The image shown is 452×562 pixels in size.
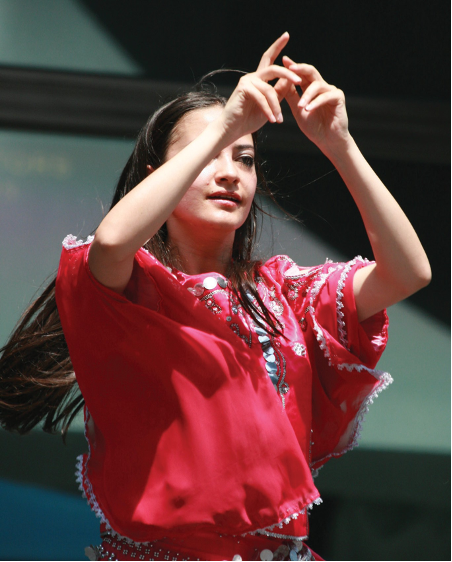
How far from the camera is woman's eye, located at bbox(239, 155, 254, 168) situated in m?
1.01

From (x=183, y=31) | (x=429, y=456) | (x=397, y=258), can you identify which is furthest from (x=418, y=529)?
(x=183, y=31)

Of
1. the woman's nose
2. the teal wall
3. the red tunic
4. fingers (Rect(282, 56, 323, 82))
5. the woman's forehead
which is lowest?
the red tunic

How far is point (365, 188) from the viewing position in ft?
2.85

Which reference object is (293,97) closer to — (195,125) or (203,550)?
(195,125)

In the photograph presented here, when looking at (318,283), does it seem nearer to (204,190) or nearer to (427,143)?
(204,190)

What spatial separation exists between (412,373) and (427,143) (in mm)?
610

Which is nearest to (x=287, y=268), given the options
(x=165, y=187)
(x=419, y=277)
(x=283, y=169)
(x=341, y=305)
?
(x=341, y=305)

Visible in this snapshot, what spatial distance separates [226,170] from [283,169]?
26.7 inches

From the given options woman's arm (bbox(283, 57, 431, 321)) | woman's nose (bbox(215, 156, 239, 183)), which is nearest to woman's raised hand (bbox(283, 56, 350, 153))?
woman's arm (bbox(283, 57, 431, 321))

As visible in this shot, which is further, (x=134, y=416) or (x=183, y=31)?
(x=183, y=31)

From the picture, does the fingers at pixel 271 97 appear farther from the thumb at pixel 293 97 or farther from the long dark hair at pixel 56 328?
the long dark hair at pixel 56 328

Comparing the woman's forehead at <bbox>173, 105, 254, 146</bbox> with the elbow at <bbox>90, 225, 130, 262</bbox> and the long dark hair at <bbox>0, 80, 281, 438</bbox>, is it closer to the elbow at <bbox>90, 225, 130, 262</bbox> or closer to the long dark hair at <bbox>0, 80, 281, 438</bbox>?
the long dark hair at <bbox>0, 80, 281, 438</bbox>

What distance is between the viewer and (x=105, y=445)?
2.97 ft

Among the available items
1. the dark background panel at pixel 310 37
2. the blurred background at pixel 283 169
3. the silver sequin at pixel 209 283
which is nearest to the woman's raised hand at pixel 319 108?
the silver sequin at pixel 209 283
